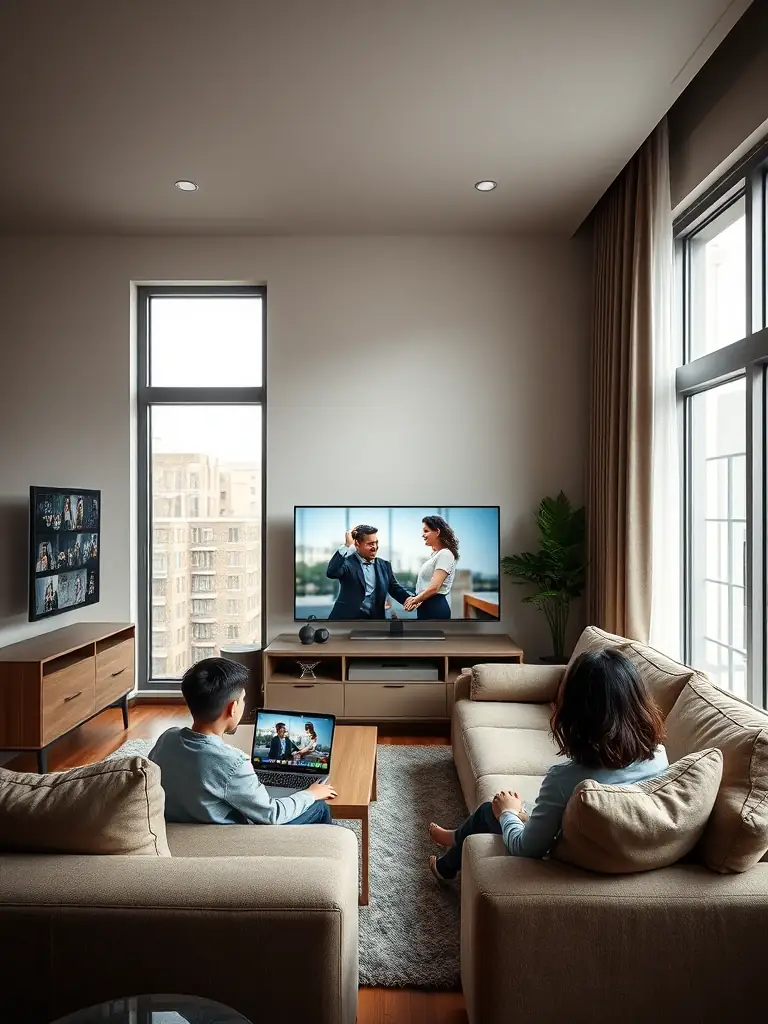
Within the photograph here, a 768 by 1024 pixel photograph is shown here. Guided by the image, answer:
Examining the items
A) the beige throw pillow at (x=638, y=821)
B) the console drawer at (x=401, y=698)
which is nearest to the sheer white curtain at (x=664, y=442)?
the console drawer at (x=401, y=698)

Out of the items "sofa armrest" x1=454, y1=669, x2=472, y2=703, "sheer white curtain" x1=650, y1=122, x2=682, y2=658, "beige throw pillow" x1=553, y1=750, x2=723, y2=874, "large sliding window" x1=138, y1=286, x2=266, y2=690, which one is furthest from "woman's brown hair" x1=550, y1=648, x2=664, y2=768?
"large sliding window" x1=138, y1=286, x2=266, y2=690

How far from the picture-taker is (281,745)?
2.47 meters

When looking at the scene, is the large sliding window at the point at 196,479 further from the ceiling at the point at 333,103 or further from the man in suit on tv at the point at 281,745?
the man in suit on tv at the point at 281,745

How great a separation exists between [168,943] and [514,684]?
2.31 meters

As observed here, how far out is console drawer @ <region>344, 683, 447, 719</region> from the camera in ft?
13.8

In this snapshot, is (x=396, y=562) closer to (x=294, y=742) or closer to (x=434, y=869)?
(x=294, y=742)

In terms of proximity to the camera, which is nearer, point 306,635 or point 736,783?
point 736,783

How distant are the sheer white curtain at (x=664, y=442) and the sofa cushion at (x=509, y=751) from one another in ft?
3.17

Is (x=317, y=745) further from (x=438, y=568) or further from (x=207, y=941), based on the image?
(x=438, y=568)

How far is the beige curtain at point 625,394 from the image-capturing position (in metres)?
3.66

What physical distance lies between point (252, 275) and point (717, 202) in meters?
2.77

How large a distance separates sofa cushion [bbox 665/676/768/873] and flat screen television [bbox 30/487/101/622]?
3237mm

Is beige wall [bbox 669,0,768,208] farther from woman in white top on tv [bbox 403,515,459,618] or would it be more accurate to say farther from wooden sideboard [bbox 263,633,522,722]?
wooden sideboard [bbox 263,633,522,722]

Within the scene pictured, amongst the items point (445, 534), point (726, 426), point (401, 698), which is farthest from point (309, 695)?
point (726, 426)
